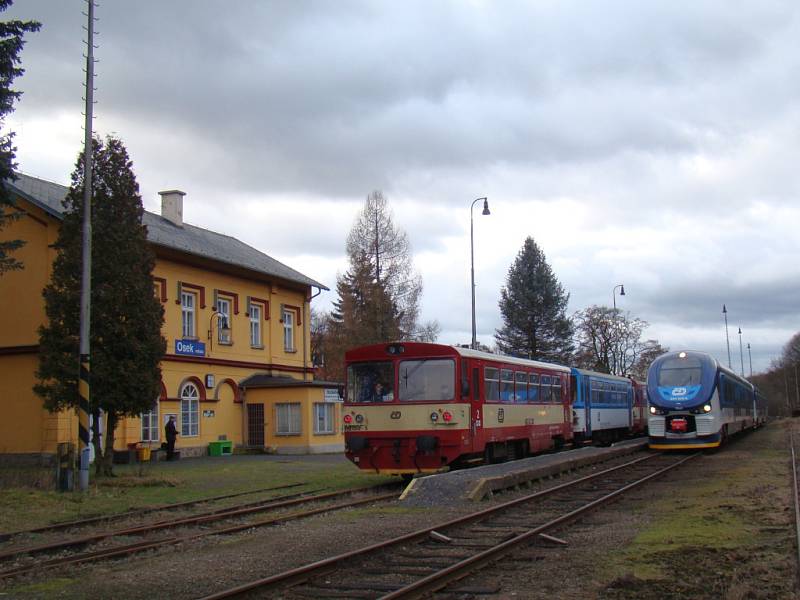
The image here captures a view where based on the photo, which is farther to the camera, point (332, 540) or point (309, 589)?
point (332, 540)

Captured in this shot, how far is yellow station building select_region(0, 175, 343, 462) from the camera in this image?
2764cm

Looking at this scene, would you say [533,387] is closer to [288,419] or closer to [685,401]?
[685,401]

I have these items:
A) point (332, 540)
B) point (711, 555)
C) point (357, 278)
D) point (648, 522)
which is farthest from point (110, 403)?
point (357, 278)

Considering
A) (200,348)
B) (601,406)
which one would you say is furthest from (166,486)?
(601,406)

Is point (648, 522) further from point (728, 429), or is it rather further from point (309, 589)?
point (728, 429)

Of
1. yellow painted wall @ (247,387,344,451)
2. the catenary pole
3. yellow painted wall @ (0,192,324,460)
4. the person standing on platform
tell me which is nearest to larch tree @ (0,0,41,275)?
the catenary pole

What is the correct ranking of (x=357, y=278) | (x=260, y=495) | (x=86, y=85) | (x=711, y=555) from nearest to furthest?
(x=711, y=555) < (x=260, y=495) < (x=86, y=85) < (x=357, y=278)

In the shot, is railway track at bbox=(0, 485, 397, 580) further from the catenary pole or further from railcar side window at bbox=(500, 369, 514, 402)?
the catenary pole

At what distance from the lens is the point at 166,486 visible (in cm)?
1942

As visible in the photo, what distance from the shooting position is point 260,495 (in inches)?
682

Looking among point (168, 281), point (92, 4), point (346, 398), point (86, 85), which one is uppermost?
point (92, 4)

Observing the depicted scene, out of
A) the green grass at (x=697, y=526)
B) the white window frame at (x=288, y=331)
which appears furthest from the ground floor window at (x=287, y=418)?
the green grass at (x=697, y=526)

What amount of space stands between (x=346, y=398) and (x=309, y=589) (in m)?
10.2

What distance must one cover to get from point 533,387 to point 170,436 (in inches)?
520
